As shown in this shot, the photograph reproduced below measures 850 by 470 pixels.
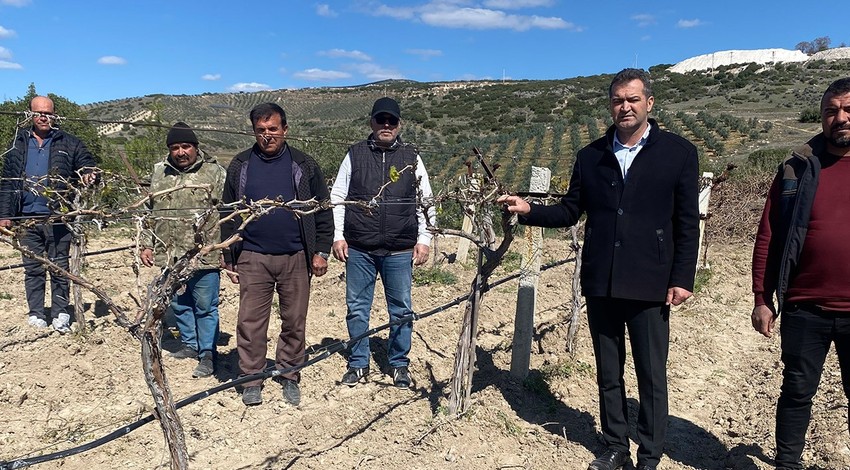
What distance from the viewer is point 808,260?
246 cm

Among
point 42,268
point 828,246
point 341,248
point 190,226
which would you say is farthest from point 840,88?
point 42,268

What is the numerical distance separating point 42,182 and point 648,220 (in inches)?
169

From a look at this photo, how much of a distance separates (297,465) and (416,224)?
1.63 meters

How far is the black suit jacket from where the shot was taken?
2.54 metres

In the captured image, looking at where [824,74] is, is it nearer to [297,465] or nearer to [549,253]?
[549,253]

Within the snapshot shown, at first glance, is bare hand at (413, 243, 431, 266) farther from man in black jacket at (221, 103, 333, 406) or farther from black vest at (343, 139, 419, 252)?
man in black jacket at (221, 103, 333, 406)

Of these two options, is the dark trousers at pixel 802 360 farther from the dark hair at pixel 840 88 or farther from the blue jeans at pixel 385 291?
the blue jeans at pixel 385 291

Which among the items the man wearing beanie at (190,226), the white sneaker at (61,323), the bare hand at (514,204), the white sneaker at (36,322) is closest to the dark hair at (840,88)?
the bare hand at (514,204)

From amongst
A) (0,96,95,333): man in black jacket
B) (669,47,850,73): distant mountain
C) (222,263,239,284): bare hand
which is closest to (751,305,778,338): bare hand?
(222,263,239,284): bare hand

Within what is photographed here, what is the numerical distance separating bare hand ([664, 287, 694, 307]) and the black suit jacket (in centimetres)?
2

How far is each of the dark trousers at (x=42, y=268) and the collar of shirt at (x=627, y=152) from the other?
4142mm

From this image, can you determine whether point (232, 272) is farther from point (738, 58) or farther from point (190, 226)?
point (738, 58)

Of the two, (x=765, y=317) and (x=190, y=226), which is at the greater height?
(x=190, y=226)

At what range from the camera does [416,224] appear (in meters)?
3.73
